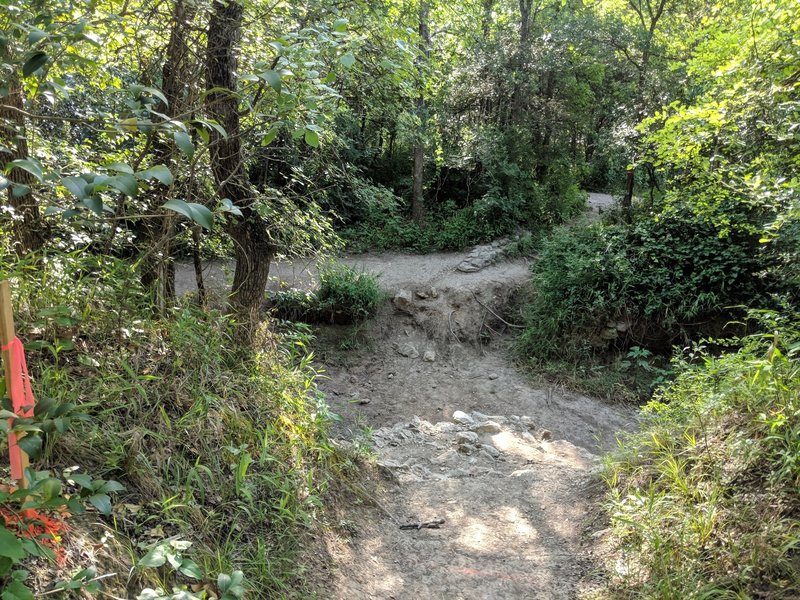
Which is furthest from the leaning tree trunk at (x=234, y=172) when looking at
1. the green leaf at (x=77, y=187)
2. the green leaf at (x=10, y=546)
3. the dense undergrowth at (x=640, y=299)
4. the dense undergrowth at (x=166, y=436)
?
the dense undergrowth at (x=640, y=299)

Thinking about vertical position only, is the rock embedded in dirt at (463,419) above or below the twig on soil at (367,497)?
below

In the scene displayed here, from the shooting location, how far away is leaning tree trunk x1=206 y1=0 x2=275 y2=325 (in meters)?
3.83

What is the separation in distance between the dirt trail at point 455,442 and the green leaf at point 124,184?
7.80 ft

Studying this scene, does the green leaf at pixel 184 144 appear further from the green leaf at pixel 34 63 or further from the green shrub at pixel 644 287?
the green shrub at pixel 644 287

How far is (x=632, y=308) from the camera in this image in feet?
27.7

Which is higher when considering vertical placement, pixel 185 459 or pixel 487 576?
pixel 185 459

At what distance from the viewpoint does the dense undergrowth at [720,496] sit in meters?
2.33

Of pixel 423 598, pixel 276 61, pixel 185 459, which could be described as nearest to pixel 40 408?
pixel 185 459

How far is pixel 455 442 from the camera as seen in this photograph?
5.93 meters

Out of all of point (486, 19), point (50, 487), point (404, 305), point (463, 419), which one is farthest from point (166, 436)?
point (486, 19)

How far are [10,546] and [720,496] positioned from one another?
10.1ft

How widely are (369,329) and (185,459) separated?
6.61 metres

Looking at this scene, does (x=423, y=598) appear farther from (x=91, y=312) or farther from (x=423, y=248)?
(x=423, y=248)

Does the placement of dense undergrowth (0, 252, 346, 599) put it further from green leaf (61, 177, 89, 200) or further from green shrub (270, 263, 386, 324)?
green shrub (270, 263, 386, 324)
